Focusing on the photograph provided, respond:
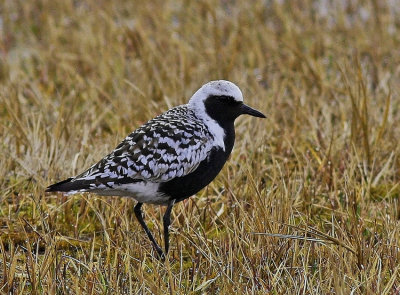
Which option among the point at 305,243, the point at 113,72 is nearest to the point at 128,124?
the point at 113,72

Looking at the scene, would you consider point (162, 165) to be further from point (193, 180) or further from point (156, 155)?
point (193, 180)

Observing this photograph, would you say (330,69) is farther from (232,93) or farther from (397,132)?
(232,93)

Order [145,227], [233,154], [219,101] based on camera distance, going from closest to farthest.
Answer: [145,227], [219,101], [233,154]

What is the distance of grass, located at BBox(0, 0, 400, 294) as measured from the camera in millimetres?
4324

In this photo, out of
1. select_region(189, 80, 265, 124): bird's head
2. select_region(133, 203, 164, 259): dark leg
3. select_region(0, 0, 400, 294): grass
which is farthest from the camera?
select_region(189, 80, 265, 124): bird's head

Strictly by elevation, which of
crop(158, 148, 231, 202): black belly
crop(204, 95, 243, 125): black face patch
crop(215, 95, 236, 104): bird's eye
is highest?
crop(215, 95, 236, 104): bird's eye

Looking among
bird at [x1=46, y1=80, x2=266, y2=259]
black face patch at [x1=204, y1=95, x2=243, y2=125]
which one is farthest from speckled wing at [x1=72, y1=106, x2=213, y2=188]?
black face patch at [x1=204, y1=95, x2=243, y2=125]

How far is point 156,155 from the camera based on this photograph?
4793 millimetres

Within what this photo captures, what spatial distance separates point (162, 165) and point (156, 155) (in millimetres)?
72

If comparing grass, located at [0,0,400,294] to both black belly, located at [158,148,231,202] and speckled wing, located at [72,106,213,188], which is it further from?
speckled wing, located at [72,106,213,188]

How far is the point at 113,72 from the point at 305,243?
4.57m

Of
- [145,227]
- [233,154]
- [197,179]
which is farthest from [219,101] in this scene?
[233,154]

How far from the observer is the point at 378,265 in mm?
4266

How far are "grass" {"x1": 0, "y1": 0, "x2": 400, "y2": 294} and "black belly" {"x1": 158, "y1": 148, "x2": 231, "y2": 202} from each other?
0.20m
